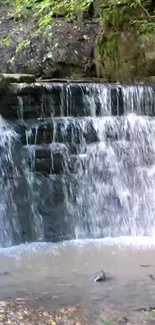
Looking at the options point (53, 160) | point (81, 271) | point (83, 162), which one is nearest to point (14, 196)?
point (53, 160)

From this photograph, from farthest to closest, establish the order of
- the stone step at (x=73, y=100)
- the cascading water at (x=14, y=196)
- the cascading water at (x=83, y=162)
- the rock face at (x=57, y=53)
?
the rock face at (x=57, y=53), the stone step at (x=73, y=100), the cascading water at (x=83, y=162), the cascading water at (x=14, y=196)

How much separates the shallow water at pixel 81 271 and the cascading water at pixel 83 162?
1.85 ft

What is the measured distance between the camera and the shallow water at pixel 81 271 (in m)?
5.04

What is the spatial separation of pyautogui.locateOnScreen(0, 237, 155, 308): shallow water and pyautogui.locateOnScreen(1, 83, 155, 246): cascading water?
0.56 m

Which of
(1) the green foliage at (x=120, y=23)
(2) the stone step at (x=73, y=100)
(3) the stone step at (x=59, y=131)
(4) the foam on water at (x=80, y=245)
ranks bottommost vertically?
(4) the foam on water at (x=80, y=245)

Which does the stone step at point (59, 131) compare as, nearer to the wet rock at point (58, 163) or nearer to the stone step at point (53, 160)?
the stone step at point (53, 160)

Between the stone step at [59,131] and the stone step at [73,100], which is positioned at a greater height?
the stone step at [73,100]

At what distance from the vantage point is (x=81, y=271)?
6062 mm

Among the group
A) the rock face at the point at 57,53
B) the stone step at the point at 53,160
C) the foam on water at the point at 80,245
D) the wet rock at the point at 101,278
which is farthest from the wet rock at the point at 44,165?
the rock face at the point at 57,53

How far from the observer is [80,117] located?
30.0 ft

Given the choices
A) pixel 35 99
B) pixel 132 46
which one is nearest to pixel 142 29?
pixel 132 46

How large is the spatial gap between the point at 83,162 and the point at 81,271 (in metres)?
2.94

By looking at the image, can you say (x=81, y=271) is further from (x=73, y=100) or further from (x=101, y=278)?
(x=73, y=100)

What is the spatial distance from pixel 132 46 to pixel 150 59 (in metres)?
0.40
